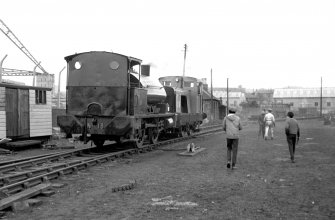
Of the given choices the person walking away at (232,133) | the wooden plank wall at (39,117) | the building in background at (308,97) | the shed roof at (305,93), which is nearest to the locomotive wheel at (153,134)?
the wooden plank wall at (39,117)

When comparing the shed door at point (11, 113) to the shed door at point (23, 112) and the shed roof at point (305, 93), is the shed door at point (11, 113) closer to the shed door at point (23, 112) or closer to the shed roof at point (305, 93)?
the shed door at point (23, 112)

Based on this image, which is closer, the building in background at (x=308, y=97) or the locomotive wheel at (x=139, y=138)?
the locomotive wheel at (x=139, y=138)

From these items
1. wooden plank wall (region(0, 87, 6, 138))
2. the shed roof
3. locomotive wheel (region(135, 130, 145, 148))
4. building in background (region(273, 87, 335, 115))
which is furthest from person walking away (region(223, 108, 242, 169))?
the shed roof

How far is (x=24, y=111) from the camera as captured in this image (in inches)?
611

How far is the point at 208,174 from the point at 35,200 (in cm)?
442

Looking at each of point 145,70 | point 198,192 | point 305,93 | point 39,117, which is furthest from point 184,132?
point 305,93

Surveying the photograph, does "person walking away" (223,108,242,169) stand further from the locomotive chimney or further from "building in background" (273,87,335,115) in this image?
"building in background" (273,87,335,115)

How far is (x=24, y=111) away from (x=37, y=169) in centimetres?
712

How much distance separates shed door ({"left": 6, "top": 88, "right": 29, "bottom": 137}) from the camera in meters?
14.7

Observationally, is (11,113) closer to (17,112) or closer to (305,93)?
(17,112)

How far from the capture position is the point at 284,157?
41.4 ft

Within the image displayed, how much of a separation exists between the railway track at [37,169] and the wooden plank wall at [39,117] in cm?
379

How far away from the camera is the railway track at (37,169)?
702 cm

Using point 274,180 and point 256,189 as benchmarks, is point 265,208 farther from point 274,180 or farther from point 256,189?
point 274,180
